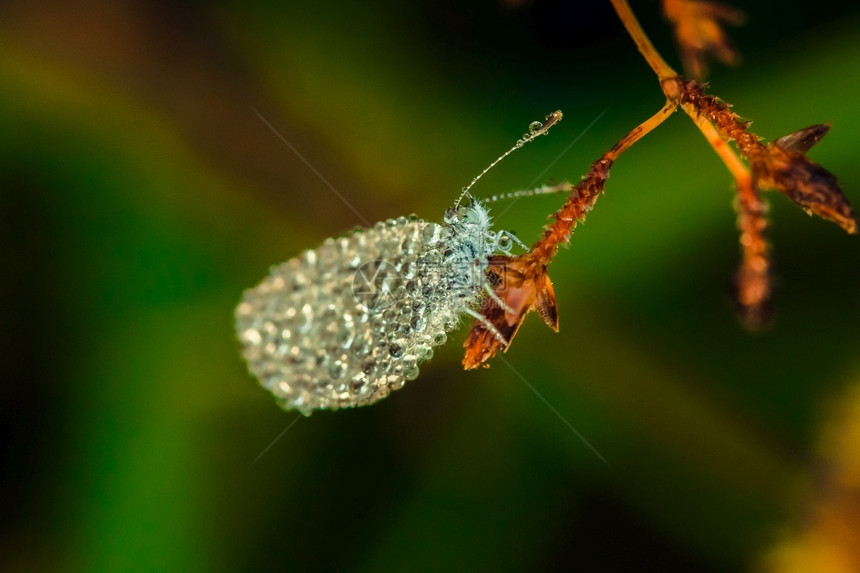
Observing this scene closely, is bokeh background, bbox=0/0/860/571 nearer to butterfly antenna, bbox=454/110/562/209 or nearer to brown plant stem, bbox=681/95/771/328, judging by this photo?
butterfly antenna, bbox=454/110/562/209

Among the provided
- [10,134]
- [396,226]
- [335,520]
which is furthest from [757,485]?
[10,134]

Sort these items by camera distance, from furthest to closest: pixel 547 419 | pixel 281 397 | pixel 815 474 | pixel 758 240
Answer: pixel 547 419, pixel 815 474, pixel 281 397, pixel 758 240

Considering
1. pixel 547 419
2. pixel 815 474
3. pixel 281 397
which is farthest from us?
pixel 547 419

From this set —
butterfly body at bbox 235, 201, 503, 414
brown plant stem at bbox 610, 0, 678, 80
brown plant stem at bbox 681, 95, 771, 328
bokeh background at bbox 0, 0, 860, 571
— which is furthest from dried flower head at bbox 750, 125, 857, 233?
bokeh background at bbox 0, 0, 860, 571

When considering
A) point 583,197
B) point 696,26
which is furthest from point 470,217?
point 696,26

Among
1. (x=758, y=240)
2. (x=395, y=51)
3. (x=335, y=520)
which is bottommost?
(x=335, y=520)

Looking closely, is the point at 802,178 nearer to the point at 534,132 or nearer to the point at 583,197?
the point at 583,197

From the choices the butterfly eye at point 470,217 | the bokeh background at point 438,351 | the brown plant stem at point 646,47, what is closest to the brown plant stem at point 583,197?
the brown plant stem at point 646,47

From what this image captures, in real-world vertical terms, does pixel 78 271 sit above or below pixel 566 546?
below

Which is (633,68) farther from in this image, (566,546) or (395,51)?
(566,546)
